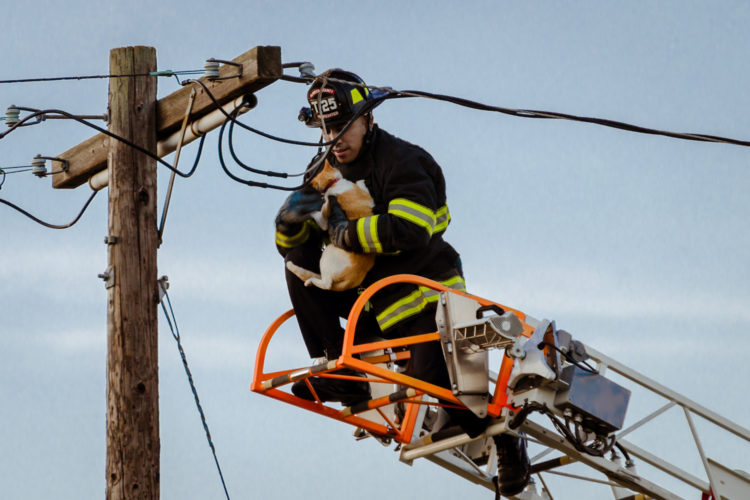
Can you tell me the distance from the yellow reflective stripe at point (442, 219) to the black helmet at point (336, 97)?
98 centimetres

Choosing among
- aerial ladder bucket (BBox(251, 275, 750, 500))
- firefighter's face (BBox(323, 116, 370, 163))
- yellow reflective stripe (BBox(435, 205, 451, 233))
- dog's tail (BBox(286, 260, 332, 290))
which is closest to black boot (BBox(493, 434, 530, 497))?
aerial ladder bucket (BBox(251, 275, 750, 500))

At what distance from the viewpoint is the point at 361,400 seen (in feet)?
32.9

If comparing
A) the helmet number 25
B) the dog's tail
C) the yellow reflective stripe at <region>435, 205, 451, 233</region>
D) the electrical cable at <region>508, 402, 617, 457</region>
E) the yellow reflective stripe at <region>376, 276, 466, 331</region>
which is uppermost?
the helmet number 25

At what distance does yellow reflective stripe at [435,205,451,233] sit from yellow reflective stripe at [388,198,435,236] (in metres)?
0.32

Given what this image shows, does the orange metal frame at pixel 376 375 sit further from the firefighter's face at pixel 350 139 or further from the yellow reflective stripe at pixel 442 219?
the firefighter's face at pixel 350 139

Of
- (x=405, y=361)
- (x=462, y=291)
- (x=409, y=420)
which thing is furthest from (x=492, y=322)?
(x=409, y=420)

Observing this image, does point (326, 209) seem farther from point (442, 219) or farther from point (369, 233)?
point (442, 219)

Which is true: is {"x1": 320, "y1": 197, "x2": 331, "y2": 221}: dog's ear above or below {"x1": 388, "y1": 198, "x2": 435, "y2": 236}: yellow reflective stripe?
above

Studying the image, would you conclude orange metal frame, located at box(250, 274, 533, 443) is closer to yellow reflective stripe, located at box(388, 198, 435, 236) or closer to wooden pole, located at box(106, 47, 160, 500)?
yellow reflective stripe, located at box(388, 198, 435, 236)

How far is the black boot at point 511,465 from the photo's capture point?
34.9ft

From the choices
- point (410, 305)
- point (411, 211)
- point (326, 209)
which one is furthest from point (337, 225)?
point (410, 305)

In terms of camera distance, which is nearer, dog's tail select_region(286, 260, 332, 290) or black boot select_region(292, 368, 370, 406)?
dog's tail select_region(286, 260, 332, 290)

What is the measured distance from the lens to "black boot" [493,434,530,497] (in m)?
10.6

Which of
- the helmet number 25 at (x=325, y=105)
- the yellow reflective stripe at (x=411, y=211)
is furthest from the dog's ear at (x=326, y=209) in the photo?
the helmet number 25 at (x=325, y=105)
